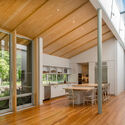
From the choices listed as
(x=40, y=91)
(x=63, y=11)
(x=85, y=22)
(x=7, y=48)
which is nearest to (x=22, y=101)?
(x=40, y=91)

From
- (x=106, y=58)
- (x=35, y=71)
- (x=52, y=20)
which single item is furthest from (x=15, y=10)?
(x=106, y=58)

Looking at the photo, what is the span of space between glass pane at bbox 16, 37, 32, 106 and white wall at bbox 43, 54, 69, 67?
2.18 metres

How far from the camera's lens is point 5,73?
5.87 meters

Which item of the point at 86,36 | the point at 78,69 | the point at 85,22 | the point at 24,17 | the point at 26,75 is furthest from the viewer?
the point at 78,69

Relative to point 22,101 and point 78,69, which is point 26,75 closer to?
point 22,101

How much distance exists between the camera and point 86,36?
29.6ft

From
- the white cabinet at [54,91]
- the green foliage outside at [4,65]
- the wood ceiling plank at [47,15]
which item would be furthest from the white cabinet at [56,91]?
the wood ceiling plank at [47,15]

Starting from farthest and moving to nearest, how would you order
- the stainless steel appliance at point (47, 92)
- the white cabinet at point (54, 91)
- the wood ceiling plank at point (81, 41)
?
the wood ceiling plank at point (81, 41) < the white cabinet at point (54, 91) < the stainless steel appliance at point (47, 92)

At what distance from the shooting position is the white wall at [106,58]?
10.5 m

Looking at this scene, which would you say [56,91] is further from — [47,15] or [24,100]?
[47,15]

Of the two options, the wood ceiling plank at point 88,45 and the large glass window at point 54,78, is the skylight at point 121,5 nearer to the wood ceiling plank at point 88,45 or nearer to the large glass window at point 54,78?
the wood ceiling plank at point 88,45

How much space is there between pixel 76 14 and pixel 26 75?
11.6 ft

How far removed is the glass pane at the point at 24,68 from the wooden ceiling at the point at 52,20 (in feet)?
1.65

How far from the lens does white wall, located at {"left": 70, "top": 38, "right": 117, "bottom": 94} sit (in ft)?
34.3
